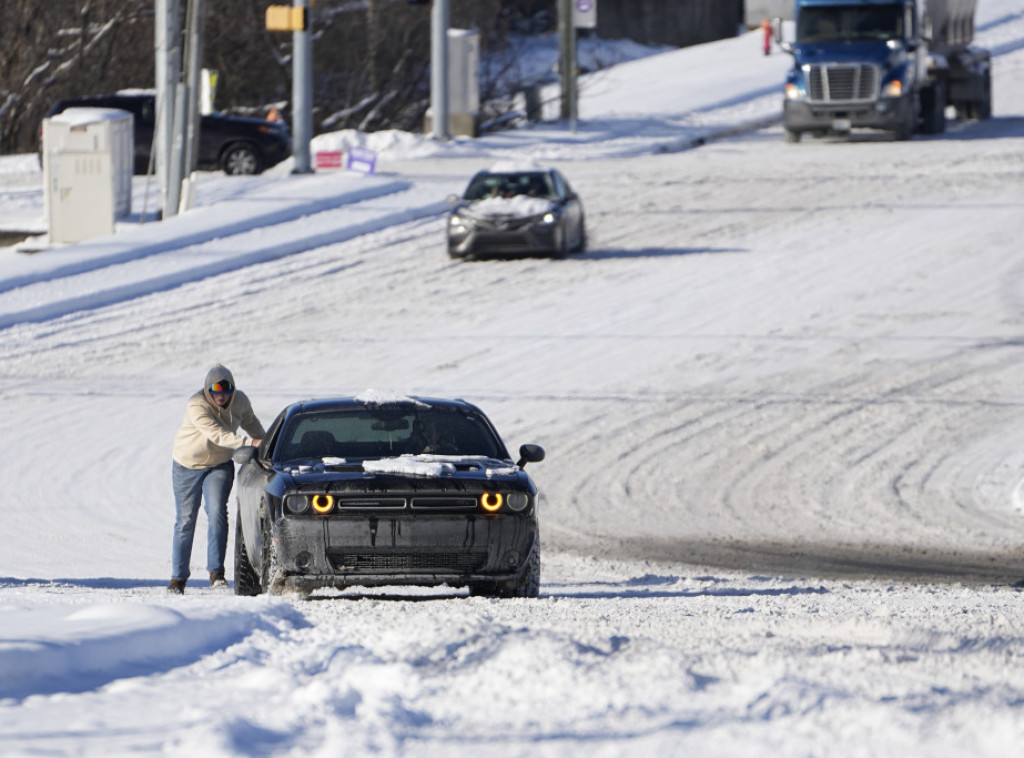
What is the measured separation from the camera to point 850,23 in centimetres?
3538

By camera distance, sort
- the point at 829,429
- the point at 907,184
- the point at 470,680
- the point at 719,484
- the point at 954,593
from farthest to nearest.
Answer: the point at 907,184 < the point at 829,429 < the point at 719,484 < the point at 954,593 < the point at 470,680

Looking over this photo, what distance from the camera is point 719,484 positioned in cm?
1569

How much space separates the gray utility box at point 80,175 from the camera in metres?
28.0

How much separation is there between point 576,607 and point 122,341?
1352cm

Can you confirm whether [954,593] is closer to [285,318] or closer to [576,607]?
[576,607]

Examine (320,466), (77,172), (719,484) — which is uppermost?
(77,172)

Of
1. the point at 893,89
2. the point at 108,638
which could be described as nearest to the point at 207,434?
the point at 108,638

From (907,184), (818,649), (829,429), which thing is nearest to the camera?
(818,649)

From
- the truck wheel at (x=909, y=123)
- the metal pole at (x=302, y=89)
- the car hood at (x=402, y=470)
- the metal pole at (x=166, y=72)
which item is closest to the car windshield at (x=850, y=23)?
the truck wheel at (x=909, y=123)

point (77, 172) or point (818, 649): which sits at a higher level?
point (77, 172)

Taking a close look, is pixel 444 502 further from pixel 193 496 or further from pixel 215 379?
pixel 193 496

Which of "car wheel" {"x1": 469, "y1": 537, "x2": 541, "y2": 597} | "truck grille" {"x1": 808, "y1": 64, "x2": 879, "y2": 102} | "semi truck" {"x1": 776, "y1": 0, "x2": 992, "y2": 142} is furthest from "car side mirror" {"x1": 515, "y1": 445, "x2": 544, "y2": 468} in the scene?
"truck grille" {"x1": 808, "y1": 64, "x2": 879, "y2": 102}

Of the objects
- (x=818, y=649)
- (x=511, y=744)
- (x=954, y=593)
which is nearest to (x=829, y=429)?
(x=954, y=593)

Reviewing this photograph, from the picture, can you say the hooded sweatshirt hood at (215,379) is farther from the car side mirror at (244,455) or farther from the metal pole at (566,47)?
the metal pole at (566,47)
